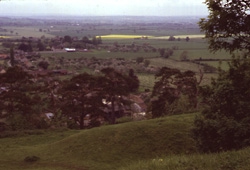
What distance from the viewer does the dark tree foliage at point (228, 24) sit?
10234 mm

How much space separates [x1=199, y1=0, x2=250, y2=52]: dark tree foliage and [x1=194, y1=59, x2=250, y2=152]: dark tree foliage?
1.65 metres

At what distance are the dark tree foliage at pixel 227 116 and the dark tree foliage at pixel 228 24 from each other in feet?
5.41

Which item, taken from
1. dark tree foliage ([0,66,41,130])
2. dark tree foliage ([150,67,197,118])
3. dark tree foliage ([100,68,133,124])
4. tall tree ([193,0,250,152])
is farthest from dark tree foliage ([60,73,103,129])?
tall tree ([193,0,250,152])

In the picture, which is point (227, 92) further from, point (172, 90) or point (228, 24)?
point (172, 90)

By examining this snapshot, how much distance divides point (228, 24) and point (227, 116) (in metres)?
3.52

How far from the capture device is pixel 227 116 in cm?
1246

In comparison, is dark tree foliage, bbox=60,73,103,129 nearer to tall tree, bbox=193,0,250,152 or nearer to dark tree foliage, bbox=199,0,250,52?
tall tree, bbox=193,0,250,152

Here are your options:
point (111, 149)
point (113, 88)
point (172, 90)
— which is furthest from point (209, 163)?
point (172, 90)

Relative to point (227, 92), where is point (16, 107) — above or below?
below


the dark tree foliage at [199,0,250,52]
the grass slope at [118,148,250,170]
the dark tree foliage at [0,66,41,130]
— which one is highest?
the dark tree foliage at [199,0,250,52]

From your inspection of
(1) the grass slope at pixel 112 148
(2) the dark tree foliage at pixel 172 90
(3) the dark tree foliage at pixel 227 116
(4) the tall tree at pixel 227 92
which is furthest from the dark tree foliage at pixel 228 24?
(2) the dark tree foliage at pixel 172 90

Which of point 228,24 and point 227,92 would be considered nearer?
point 228,24

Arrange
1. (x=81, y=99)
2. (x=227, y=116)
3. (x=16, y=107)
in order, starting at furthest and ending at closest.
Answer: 1. (x=81, y=99)
2. (x=16, y=107)
3. (x=227, y=116)

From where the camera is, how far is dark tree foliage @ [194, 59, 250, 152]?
448 inches
